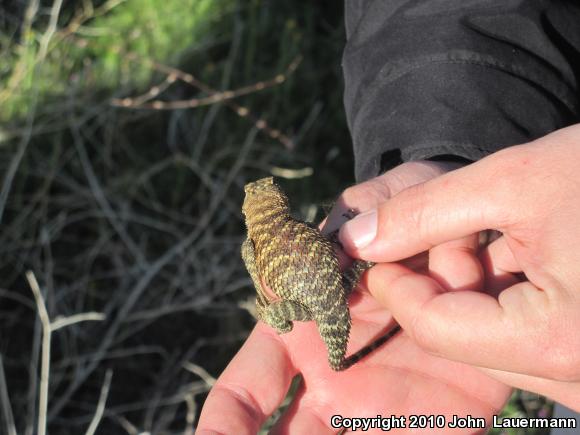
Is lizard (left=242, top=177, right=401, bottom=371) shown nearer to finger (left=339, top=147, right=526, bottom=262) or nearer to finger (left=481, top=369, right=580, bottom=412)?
finger (left=339, top=147, right=526, bottom=262)

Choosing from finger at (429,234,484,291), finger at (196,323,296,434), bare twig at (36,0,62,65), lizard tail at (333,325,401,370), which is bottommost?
lizard tail at (333,325,401,370)

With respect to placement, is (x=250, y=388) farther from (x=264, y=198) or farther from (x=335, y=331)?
(x=264, y=198)

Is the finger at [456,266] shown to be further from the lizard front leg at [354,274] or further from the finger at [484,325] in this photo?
the lizard front leg at [354,274]

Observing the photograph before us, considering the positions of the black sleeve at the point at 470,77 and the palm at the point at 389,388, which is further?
the black sleeve at the point at 470,77

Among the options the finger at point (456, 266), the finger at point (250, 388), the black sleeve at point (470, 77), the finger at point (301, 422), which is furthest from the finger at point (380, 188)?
the finger at point (301, 422)

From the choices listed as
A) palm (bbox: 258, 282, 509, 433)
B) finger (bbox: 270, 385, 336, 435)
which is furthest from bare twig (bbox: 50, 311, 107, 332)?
finger (bbox: 270, 385, 336, 435)

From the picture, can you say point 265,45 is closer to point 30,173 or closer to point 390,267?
point 30,173

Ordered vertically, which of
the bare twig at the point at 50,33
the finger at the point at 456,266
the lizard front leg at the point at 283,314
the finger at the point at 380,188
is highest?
the bare twig at the point at 50,33
